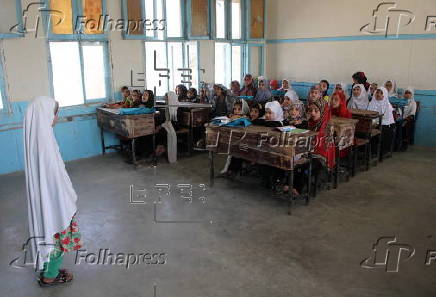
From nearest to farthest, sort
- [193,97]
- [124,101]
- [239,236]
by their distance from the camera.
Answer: [239,236] → [124,101] → [193,97]

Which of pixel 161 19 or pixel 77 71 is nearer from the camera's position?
pixel 77 71

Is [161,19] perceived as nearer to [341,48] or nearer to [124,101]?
[124,101]

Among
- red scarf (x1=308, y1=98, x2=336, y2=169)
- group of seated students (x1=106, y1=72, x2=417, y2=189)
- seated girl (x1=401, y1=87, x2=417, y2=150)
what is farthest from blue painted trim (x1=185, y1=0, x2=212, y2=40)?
seated girl (x1=401, y1=87, x2=417, y2=150)

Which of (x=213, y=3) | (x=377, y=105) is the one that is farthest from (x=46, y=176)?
(x=213, y=3)

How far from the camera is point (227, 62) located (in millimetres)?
8867

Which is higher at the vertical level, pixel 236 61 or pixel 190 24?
pixel 190 24

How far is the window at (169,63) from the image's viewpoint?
725cm

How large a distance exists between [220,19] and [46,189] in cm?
655

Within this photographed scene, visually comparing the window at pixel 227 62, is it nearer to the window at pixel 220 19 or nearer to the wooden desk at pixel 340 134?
the window at pixel 220 19

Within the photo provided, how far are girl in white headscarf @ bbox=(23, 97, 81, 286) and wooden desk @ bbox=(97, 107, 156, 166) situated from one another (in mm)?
2858

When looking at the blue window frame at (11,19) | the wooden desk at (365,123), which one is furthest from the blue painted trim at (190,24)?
the wooden desk at (365,123)

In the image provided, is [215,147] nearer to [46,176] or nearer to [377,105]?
[46,176]

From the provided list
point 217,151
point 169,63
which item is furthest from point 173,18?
point 217,151

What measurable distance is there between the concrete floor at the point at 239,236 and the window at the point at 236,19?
4365 millimetres
